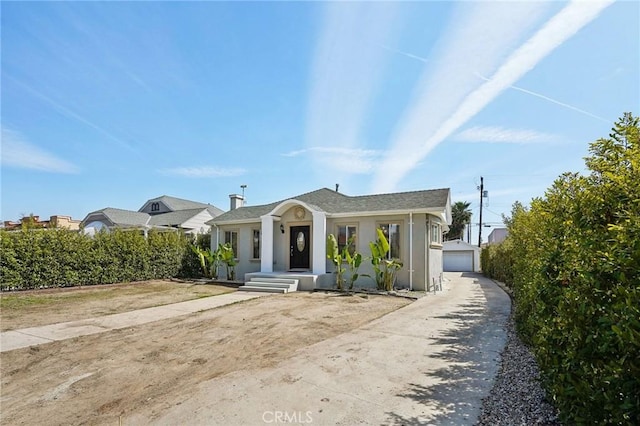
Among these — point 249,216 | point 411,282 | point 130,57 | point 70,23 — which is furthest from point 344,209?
point 70,23

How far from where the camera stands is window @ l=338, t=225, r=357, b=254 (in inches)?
568

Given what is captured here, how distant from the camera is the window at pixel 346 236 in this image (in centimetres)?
1443

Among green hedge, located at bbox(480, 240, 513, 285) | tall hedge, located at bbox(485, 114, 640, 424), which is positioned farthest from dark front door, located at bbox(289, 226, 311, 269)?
tall hedge, located at bbox(485, 114, 640, 424)

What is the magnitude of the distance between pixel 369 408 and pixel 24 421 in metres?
3.64

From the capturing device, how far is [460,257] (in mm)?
32781

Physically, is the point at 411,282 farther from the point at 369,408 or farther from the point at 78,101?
the point at 78,101

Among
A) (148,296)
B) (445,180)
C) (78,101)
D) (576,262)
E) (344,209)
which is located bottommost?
(148,296)

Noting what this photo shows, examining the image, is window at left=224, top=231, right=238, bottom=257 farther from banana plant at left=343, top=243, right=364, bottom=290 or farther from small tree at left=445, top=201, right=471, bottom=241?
small tree at left=445, top=201, right=471, bottom=241

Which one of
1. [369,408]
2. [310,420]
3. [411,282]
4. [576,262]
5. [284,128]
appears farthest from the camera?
[284,128]

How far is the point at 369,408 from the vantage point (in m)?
3.63

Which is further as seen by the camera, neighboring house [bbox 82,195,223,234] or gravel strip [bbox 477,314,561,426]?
neighboring house [bbox 82,195,223,234]

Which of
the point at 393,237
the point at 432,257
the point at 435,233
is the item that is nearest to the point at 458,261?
the point at 435,233

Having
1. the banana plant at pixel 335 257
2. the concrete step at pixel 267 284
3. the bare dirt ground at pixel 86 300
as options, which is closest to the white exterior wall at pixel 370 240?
the banana plant at pixel 335 257

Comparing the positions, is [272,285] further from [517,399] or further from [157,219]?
[157,219]
